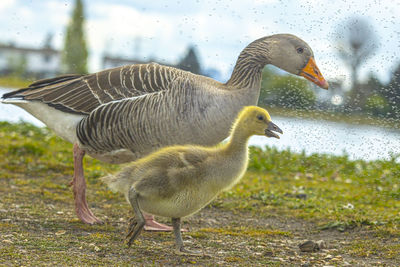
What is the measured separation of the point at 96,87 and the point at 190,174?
8.26ft

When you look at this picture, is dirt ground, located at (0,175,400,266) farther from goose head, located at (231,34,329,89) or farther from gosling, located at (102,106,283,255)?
goose head, located at (231,34,329,89)

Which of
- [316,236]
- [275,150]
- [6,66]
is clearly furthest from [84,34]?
[316,236]

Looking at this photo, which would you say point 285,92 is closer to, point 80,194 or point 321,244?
point 321,244

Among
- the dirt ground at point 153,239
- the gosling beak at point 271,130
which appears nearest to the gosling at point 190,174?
the gosling beak at point 271,130

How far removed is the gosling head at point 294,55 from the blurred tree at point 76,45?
12020 millimetres

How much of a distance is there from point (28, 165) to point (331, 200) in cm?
525

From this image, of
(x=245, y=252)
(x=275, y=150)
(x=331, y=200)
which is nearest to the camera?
(x=245, y=252)

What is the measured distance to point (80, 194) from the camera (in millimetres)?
6453

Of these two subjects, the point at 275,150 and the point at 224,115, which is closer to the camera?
the point at 224,115

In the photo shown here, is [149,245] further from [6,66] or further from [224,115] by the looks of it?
[6,66]

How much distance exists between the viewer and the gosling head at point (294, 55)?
657 centimetres

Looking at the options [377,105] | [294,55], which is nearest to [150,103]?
[294,55]

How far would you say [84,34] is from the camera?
21281mm

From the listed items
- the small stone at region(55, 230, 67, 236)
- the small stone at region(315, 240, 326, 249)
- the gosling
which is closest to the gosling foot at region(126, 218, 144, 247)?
the gosling
